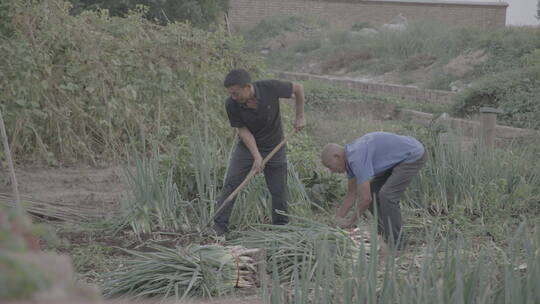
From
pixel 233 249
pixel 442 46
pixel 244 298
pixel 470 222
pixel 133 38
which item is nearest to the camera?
pixel 244 298

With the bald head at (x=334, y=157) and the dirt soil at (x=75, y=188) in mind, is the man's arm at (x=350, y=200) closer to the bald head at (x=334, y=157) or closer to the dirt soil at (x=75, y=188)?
the bald head at (x=334, y=157)

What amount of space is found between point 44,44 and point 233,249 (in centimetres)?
443

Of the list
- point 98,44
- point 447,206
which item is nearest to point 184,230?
point 447,206

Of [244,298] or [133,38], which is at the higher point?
[133,38]

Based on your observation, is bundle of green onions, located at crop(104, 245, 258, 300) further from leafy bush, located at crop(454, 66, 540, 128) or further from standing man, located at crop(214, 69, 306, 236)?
leafy bush, located at crop(454, 66, 540, 128)

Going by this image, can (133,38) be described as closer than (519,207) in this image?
No

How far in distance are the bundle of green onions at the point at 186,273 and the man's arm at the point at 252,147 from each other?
1090 millimetres

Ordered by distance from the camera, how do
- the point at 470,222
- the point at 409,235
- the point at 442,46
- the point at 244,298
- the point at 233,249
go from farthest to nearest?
the point at 442,46, the point at 470,222, the point at 409,235, the point at 233,249, the point at 244,298

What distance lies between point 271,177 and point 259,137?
0.33 metres

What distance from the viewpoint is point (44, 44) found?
299 inches

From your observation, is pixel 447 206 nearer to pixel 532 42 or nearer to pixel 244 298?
pixel 244 298

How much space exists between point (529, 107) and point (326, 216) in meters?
6.57

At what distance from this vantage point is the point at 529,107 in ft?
35.8

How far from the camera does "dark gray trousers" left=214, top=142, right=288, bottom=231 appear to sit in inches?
212
